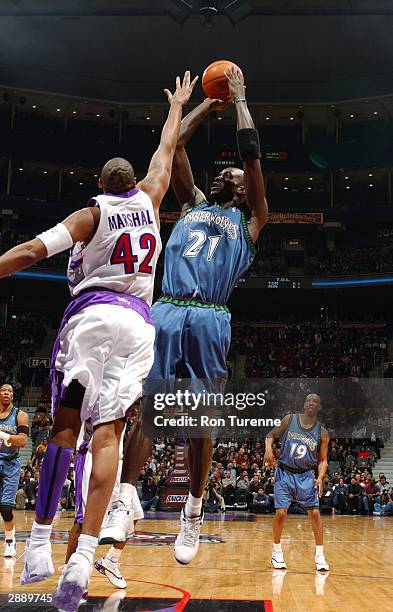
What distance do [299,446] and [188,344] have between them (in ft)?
17.2

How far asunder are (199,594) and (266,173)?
29.5 meters

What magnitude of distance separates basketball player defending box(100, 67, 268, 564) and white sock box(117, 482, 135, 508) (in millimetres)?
180

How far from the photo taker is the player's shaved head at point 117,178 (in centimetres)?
419

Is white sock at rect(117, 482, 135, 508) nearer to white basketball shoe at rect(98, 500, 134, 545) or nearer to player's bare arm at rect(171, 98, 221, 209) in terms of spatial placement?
white basketball shoe at rect(98, 500, 134, 545)

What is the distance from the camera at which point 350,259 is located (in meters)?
33.1

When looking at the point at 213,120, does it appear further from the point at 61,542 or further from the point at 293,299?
the point at 61,542

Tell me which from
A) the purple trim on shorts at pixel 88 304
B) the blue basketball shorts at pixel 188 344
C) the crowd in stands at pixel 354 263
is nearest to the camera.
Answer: the purple trim on shorts at pixel 88 304

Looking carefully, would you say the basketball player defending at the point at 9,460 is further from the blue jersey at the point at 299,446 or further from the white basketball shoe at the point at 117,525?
the white basketball shoe at the point at 117,525

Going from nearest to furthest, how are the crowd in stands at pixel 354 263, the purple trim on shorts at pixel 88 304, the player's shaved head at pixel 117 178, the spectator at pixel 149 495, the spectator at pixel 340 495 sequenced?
the purple trim on shorts at pixel 88 304, the player's shaved head at pixel 117 178, the spectator at pixel 149 495, the spectator at pixel 340 495, the crowd in stands at pixel 354 263

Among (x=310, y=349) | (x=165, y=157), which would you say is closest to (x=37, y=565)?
(x=165, y=157)

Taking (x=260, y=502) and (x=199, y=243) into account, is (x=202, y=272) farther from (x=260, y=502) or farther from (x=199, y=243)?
(x=260, y=502)

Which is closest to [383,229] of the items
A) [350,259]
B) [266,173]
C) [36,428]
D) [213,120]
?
[350,259]

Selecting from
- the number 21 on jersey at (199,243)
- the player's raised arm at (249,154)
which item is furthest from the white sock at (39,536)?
the player's raised arm at (249,154)

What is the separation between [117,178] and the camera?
4191mm
